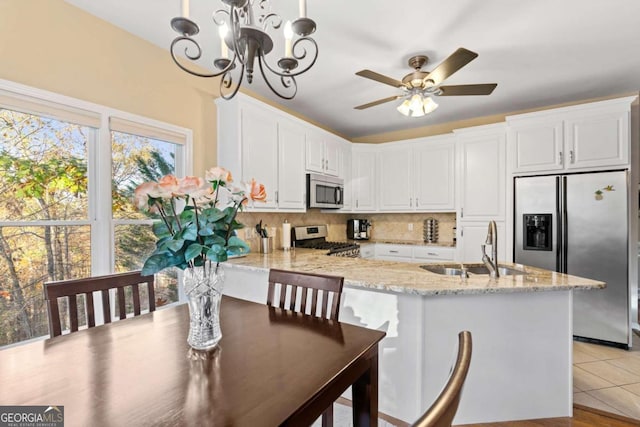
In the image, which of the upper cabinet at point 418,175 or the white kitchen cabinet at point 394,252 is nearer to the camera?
the upper cabinet at point 418,175

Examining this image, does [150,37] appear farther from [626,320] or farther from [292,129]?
[626,320]

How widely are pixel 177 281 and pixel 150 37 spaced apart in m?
1.94

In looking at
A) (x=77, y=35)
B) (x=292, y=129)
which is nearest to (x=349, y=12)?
(x=292, y=129)

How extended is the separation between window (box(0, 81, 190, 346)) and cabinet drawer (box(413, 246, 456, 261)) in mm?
3154

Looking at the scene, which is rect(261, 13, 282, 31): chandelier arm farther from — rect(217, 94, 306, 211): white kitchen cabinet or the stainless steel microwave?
the stainless steel microwave

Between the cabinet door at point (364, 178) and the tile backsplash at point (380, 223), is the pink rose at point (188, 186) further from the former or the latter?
the cabinet door at point (364, 178)

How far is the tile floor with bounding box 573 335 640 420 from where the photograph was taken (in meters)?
2.01

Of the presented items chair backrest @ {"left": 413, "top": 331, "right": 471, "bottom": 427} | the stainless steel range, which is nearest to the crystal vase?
chair backrest @ {"left": 413, "top": 331, "right": 471, "bottom": 427}

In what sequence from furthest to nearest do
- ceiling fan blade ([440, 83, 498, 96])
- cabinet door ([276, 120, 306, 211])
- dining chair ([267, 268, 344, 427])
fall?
cabinet door ([276, 120, 306, 211]) < ceiling fan blade ([440, 83, 498, 96]) < dining chair ([267, 268, 344, 427])

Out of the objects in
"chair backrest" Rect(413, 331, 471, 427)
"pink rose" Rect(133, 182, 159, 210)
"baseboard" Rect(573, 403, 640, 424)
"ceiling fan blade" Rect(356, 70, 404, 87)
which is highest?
"ceiling fan blade" Rect(356, 70, 404, 87)

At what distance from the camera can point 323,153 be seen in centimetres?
377

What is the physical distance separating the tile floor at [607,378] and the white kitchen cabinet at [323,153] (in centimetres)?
308

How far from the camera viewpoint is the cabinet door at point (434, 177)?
12.8 feet

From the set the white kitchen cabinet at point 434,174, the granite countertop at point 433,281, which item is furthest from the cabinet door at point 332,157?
the granite countertop at point 433,281
